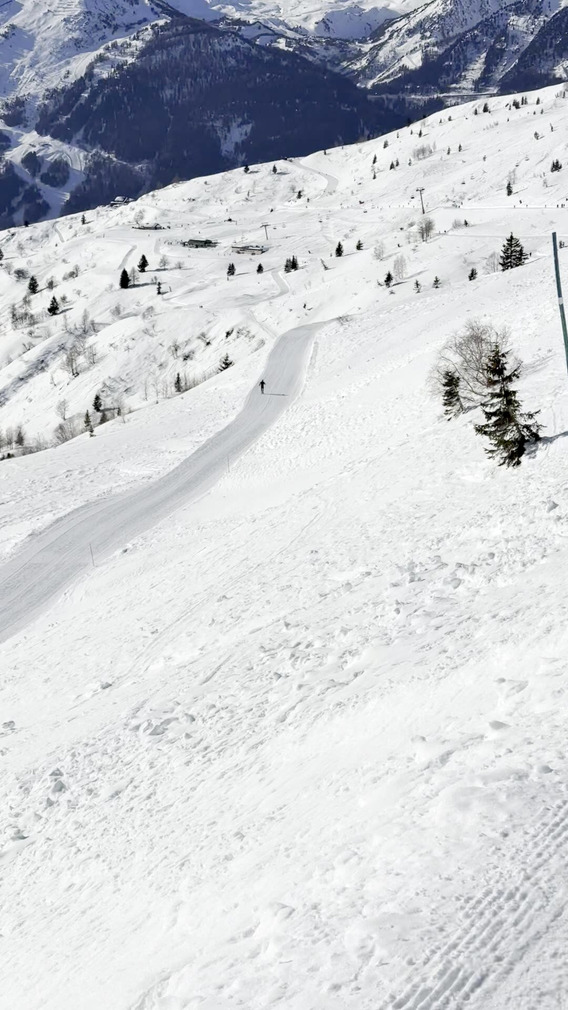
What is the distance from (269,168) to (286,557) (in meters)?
202

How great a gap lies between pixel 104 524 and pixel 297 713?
834 inches

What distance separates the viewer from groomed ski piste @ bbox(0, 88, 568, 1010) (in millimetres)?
Result: 5953

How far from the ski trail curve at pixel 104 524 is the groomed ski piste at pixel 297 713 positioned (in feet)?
0.53

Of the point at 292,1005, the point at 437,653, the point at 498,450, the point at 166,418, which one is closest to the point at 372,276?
the point at 166,418

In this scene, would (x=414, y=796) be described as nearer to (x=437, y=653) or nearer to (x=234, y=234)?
(x=437, y=653)

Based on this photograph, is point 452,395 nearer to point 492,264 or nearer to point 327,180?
point 492,264

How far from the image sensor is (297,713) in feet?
36.4

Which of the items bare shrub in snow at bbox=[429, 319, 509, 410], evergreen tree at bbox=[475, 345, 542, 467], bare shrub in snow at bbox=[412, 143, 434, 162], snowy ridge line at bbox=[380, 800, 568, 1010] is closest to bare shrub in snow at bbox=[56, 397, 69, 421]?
bare shrub in snow at bbox=[429, 319, 509, 410]

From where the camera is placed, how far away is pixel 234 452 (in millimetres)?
38281

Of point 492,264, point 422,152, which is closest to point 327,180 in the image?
point 422,152

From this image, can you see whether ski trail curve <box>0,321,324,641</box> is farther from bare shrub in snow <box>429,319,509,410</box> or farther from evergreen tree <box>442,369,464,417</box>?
evergreen tree <box>442,369,464,417</box>

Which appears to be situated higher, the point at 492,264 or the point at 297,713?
the point at 492,264

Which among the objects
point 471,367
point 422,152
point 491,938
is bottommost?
point 491,938

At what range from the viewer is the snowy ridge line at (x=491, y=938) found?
5062 mm
